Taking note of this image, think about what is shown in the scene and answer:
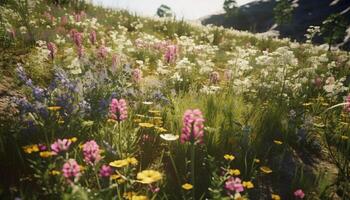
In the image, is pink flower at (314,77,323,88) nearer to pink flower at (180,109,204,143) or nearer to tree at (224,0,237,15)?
pink flower at (180,109,204,143)

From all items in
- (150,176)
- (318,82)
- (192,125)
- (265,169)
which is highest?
(192,125)

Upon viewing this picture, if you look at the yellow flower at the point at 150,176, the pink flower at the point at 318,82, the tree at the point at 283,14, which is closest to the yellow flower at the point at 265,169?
the yellow flower at the point at 150,176

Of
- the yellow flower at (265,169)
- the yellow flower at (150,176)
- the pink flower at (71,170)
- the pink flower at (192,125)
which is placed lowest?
the yellow flower at (265,169)

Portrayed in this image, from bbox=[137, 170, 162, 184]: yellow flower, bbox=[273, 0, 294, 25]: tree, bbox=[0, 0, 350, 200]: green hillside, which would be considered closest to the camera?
bbox=[137, 170, 162, 184]: yellow flower

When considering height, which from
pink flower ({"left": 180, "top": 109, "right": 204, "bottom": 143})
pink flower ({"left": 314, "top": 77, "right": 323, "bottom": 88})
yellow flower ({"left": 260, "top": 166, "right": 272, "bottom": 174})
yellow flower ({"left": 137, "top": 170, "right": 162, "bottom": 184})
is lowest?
yellow flower ({"left": 260, "top": 166, "right": 272, "bottom": 174})

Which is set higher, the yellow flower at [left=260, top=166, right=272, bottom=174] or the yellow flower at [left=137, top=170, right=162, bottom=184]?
the yellow flower at [left=137, top=170, right=162, bottom=184]

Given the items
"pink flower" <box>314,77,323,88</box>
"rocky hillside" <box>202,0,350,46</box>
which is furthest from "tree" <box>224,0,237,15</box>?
"pink flower" <box>314,77,323,88</box>

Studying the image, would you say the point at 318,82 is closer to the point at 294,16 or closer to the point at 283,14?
the point at 283,14

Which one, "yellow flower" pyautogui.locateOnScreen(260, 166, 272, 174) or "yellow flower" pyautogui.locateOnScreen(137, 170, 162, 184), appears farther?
"yellow flower" pyautogui.locateOnScreen(260, 166, 272, 174)

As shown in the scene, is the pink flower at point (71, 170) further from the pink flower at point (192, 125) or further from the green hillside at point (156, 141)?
the pink flower at point (192, 125)

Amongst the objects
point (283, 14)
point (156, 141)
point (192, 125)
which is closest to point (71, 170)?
point (192, 125)

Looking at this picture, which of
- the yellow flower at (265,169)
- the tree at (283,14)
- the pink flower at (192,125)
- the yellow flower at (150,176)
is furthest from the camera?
the tree at (283,14)

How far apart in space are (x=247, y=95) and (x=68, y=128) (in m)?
3.05

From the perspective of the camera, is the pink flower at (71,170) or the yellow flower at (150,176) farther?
the yellow flower at (150,176)
